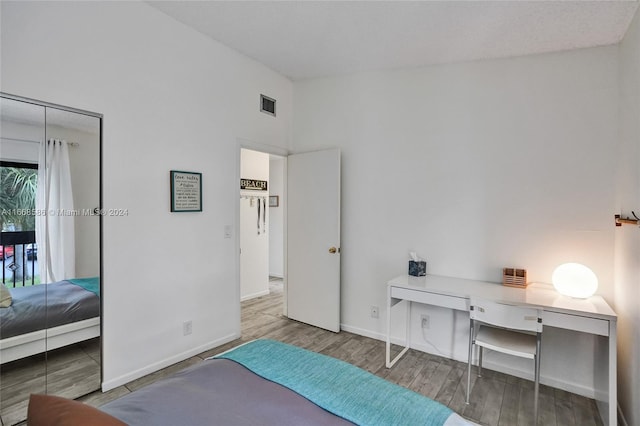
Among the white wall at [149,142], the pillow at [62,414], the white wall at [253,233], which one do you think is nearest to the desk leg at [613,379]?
the pillow at [62,414]

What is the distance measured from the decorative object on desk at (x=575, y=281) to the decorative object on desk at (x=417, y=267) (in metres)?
1.02

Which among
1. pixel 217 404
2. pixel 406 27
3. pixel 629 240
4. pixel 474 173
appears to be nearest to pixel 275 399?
pixel 217 404

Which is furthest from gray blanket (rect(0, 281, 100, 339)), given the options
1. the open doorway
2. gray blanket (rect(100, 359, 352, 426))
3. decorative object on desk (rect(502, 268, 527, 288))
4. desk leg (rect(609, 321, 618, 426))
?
desk leg (rect(609, 321, 618, 426))

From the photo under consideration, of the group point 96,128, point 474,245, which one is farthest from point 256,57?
point 474,245

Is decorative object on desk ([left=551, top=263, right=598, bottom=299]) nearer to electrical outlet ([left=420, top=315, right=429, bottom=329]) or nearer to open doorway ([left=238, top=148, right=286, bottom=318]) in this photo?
electrical outlet ([left=420, top=315, right=429, bottom=329])

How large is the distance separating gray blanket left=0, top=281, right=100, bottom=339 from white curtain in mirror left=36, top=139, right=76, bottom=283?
0.28 feet

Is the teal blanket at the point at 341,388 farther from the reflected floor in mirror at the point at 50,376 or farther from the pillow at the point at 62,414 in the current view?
the reflected floor in mirror at the point at 50,376

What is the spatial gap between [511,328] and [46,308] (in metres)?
3.15

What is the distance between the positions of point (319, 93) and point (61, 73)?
2.44 meters

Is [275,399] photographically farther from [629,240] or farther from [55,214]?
[629,240]

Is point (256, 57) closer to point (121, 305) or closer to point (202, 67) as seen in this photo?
point (202, 67)

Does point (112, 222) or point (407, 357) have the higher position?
point (112, 222)

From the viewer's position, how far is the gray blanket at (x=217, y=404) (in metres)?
1.17

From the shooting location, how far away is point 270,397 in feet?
4.37
